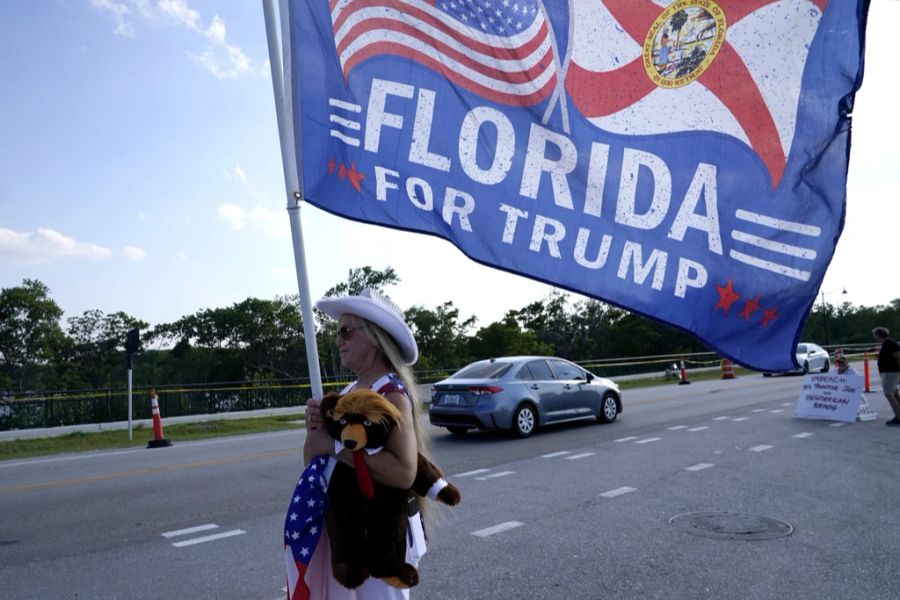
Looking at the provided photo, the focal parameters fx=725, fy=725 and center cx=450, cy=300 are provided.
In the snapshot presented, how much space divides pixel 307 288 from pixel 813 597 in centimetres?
383

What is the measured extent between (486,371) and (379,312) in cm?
1072

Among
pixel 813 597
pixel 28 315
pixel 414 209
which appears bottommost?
pixel 813 597

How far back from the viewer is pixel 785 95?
3066 mm

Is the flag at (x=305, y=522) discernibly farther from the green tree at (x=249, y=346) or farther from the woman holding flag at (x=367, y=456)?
the green tree at (x=249, y=346)

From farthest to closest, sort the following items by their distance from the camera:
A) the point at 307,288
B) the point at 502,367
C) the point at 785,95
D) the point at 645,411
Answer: the point at 645,411 → the point at 502,367 → the point at 785,95 → the point at 307,288

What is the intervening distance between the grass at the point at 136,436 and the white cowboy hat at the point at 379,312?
13.1m

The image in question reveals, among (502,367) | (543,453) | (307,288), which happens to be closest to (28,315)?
(502,367)

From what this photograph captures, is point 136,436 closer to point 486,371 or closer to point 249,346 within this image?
point 486,371

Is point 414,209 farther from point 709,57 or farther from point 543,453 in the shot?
point 543,453

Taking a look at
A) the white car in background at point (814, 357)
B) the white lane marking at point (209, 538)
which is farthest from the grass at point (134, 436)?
the white car in background at point (814, 357)

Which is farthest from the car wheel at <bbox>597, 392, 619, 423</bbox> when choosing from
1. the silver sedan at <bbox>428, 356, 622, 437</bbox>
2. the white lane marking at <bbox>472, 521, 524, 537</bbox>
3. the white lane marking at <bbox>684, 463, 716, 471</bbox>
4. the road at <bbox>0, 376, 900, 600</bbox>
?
the white lane marking at <bbox>472, 521, 524, 537</bbox>

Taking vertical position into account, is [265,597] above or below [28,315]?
below

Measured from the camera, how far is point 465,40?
3.53 m

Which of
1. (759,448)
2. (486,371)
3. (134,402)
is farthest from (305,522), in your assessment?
(134,402)
